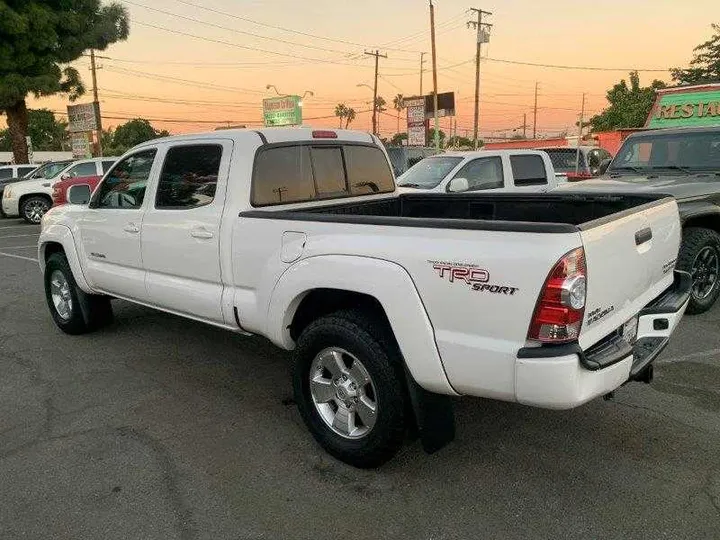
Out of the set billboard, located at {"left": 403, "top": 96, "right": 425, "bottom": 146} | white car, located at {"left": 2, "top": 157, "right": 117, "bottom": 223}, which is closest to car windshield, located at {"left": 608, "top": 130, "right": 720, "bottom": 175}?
white car, located at {"left": 2, "top": 157, "right": 117, "bottom": 223}

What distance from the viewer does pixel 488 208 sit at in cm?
432

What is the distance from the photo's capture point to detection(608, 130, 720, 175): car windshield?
259 inches

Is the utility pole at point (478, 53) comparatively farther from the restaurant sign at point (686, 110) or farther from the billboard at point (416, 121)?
the restaurant sign at point (686, 110)

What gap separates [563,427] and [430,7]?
31.7 meters

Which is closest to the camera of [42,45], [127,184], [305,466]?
[305,466]

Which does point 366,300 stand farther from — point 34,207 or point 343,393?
point 34,207

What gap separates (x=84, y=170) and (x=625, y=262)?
16.5 meters

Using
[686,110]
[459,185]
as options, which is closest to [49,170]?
[459,185]

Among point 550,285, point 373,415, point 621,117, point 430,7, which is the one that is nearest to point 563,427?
point 373,415

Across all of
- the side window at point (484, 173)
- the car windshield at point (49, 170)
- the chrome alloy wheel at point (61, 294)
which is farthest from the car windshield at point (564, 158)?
the car windshield at point (49, 170)

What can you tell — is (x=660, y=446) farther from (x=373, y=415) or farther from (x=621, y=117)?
(x=621, y=117)

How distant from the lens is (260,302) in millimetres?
3414

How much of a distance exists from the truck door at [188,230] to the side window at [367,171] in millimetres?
1030

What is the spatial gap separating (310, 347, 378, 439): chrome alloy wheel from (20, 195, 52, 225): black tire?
16.7 m
